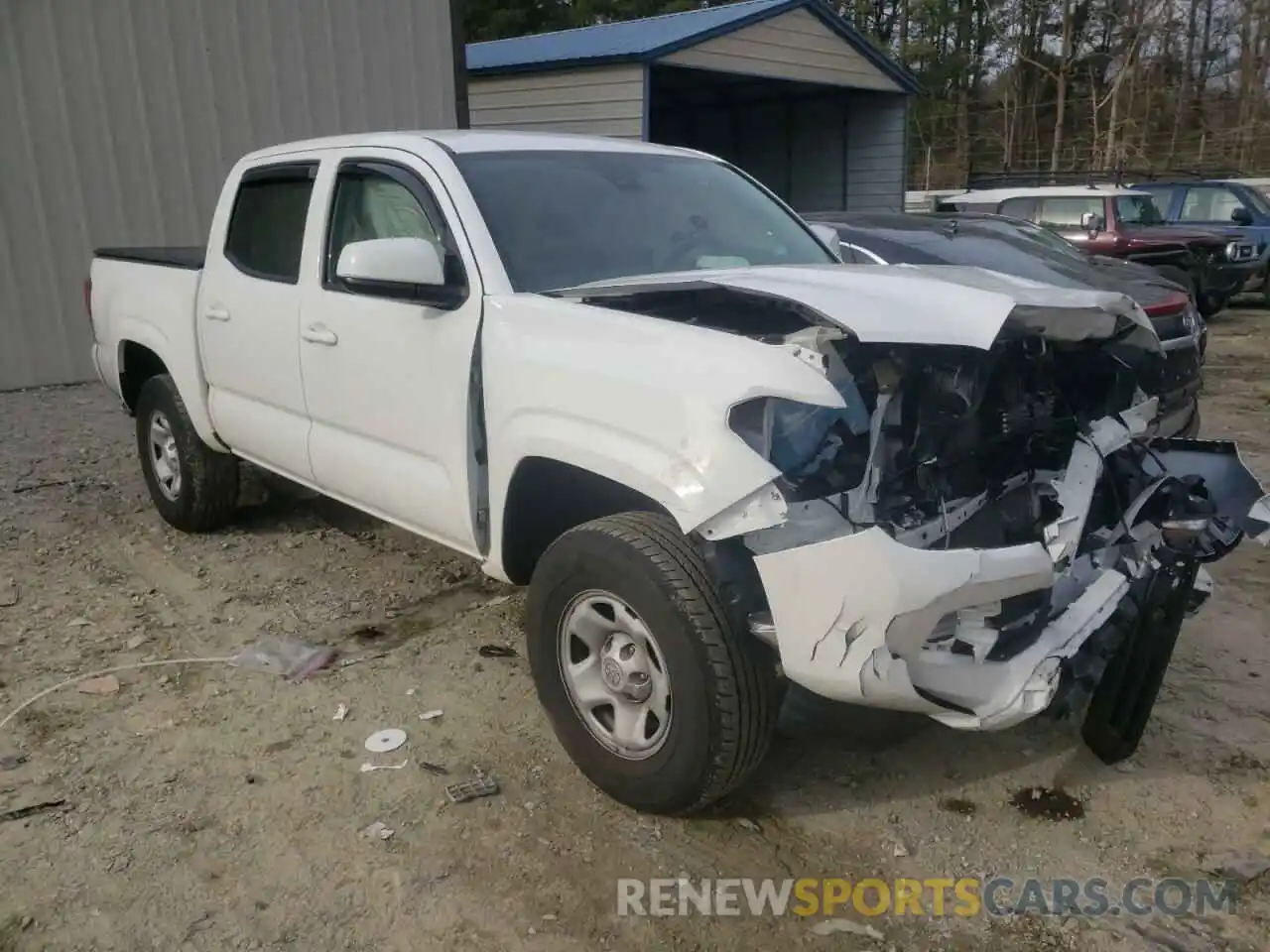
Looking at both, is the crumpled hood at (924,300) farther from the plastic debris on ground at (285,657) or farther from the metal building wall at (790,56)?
the metal building wall at (790,56)

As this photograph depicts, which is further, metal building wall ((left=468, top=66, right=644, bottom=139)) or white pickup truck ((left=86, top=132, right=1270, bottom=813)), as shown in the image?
metal building wall ((left=468, top=66, right=644, bottom=139))

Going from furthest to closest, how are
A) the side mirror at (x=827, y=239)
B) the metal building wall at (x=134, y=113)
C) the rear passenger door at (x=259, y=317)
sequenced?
the metal building wall at (x=134, y=113) < the side mirror at (x=827, y=239) < the rear passenger door at (x=259, y=317)

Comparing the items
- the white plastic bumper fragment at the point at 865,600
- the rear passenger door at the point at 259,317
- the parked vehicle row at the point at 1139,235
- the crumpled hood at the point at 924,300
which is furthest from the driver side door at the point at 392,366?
the parked vehicle row at the point at 1139,235

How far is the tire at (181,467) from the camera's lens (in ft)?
17.6

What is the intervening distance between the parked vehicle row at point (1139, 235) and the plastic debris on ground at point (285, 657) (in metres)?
11.5

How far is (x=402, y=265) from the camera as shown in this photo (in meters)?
3.36

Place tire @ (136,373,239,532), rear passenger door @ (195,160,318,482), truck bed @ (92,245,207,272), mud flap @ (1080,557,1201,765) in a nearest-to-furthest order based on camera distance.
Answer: mud flap @ (1080,557,1201,765)
rear passenger door @ (195,160,318,482)
truck bed @ (92,245,207,272)
tire @ (136,373,239,532)

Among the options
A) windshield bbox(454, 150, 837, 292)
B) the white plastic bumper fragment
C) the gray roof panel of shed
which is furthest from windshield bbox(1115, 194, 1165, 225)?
the white plastic bumper fragment

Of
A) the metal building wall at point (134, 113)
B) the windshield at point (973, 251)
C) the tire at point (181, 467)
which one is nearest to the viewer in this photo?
the tire at point (181, 467)

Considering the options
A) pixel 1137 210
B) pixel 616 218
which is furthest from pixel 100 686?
pixel 1137 210

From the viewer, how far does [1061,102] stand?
3144 centimetres

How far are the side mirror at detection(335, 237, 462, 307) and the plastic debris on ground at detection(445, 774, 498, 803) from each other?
5.04 feet

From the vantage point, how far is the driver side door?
138 inches

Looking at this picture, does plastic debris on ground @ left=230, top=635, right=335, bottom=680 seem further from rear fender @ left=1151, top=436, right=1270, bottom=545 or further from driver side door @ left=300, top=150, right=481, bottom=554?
rear fender @ left=1151, top=436, right=1270, bottom=545
